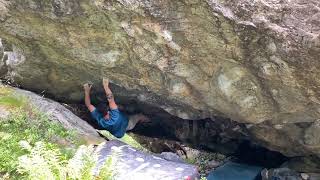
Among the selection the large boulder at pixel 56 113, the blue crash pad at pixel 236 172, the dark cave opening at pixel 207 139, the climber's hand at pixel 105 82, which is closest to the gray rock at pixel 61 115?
the large boulder at pixel 56 113

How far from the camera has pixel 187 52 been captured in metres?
7.80

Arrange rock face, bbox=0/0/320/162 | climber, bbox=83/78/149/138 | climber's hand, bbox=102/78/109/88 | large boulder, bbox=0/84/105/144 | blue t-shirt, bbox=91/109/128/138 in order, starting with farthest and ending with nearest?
blue t-shirt, bbox=91/109/128/138 → climber, bbox=83/78/149/138 → climber's hand, bbox=102/78/109/88 → large boulder, bbox=0/84/105/144 → rock face, bbox=0/0/320/162

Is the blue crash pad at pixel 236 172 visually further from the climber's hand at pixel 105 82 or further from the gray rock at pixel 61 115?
the climber's hand at pixel 105 82

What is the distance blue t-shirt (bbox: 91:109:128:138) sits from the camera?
949 centimetres

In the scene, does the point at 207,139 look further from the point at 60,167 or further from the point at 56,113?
the point at 60,167

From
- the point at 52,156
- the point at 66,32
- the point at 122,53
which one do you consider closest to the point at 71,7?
the point at 66,32

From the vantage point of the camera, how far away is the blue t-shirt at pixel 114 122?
9492mm

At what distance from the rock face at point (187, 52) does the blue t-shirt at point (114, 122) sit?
65 centimetres

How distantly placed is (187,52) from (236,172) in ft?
15.3

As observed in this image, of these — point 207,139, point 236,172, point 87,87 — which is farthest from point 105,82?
point 236,172

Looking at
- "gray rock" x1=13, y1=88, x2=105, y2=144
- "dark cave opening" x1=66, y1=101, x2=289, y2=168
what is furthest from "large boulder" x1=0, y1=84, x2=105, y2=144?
"dark cave opening" x1=66, y1=101, x2=289, y2=168

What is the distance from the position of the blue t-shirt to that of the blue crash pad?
2.58m

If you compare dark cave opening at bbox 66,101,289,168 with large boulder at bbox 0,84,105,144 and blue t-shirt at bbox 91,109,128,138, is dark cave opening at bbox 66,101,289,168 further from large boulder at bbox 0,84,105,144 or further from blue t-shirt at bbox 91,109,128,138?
large boulder at bbox 0,84,105,144

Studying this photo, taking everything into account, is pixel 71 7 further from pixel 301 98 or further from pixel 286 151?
pixel 286 151
